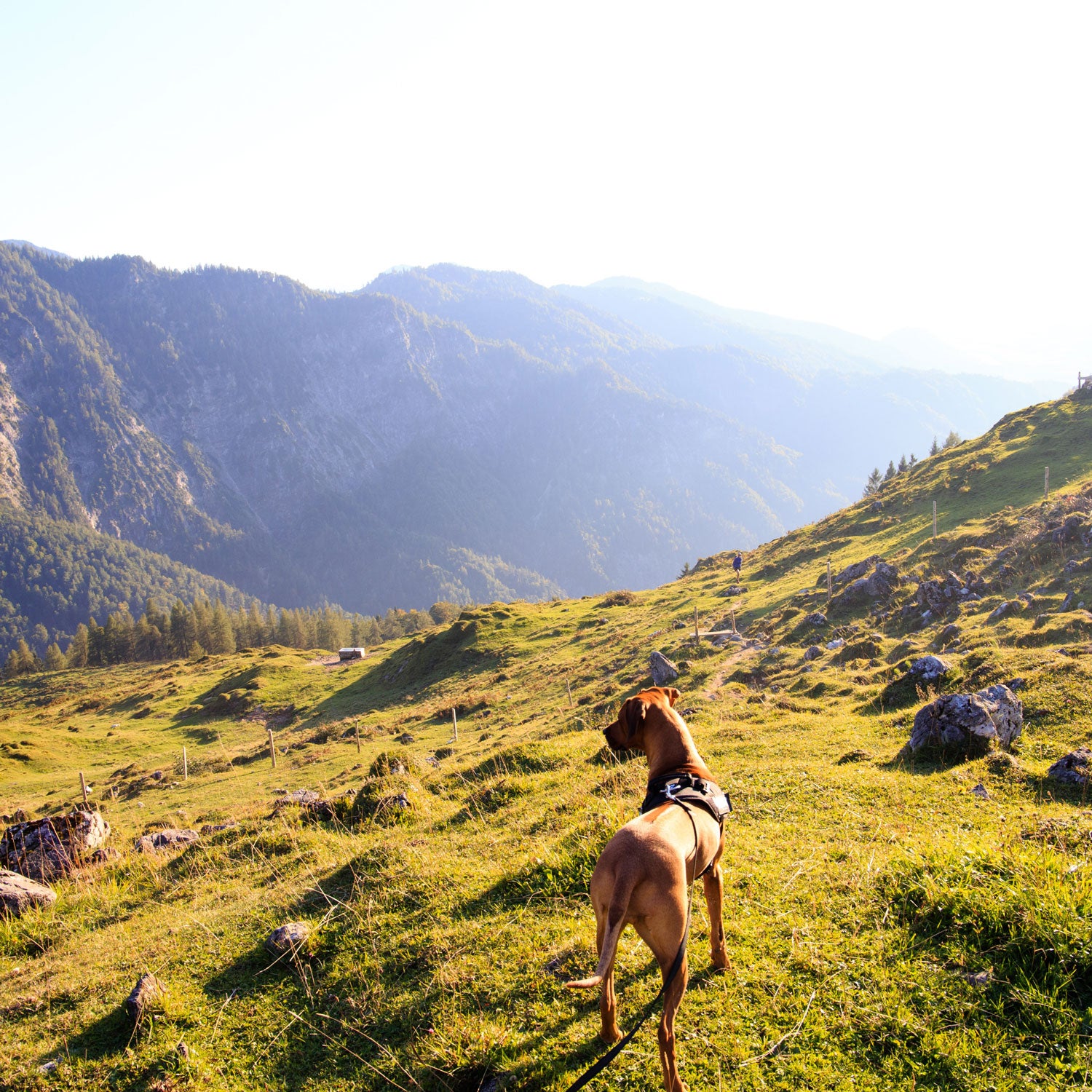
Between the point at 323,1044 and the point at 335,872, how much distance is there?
3.70 metres

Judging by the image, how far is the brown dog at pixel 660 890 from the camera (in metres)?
4.68

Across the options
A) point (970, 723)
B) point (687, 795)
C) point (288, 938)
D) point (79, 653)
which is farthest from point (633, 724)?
point (79, 653)

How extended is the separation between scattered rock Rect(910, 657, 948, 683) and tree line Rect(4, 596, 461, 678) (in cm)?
10493

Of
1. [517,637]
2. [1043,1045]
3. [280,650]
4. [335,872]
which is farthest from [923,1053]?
[280,650]

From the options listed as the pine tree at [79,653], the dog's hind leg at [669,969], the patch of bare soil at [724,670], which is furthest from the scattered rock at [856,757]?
the pine tree at [79,653]

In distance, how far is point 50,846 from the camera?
45.1 feet

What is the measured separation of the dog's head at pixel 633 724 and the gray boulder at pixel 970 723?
680 centimetres

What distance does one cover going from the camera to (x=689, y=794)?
5855mm

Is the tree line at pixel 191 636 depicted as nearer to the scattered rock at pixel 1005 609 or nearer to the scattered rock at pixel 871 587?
the scattered rock at pixel 871 587

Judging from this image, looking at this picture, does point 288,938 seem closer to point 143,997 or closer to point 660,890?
point 143,997

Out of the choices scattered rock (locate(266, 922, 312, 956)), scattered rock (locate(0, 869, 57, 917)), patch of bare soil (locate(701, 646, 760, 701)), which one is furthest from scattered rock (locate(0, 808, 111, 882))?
patch of bare soil (locate(701, 646, 760, 701))

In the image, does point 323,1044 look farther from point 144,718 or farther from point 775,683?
point 144,718

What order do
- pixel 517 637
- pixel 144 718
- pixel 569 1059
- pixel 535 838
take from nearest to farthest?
pixel 569 1059 < pixel 535 838 < pixel 517 637 < pixel 144 718

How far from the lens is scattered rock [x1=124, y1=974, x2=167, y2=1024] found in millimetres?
6996
